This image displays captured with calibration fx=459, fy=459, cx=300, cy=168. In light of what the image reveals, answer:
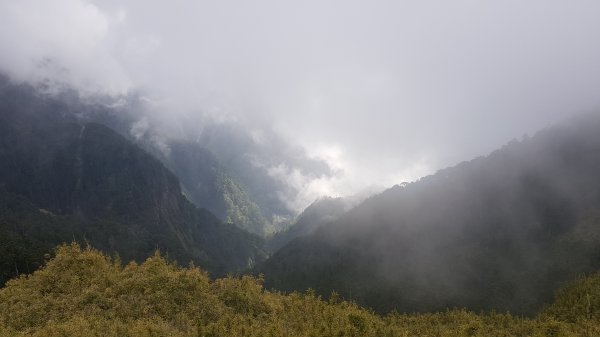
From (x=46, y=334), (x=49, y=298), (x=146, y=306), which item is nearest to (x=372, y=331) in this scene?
(x=146, y=306)

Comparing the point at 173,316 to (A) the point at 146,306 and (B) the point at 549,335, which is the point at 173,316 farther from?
(B) the point at 549,335

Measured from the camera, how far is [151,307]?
136 feet

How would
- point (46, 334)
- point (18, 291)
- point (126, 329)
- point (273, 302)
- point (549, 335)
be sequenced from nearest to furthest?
point (46, 334)
point (126, 329)
point (18, 291)
point (273, 302)
point (549, 335)

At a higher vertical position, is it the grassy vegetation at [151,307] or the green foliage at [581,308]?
the grassy vegetation at [151,307]

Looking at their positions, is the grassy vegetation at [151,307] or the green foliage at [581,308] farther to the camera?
the green foliage at [581,308]

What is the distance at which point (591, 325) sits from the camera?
60.6 m

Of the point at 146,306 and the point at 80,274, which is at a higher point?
the point at 80,274

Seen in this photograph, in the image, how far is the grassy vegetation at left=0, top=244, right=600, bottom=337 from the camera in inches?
1448

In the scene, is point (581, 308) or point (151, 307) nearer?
point (151, 307)

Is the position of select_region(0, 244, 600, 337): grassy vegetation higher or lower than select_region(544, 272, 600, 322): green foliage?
higher

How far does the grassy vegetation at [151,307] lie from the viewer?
36.8 metres

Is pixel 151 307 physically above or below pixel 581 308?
above

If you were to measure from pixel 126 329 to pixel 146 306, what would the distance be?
16.7 feet

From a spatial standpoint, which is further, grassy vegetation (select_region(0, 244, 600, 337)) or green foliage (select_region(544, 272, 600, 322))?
green foliage (select_region(544, 272, 600, 322))
